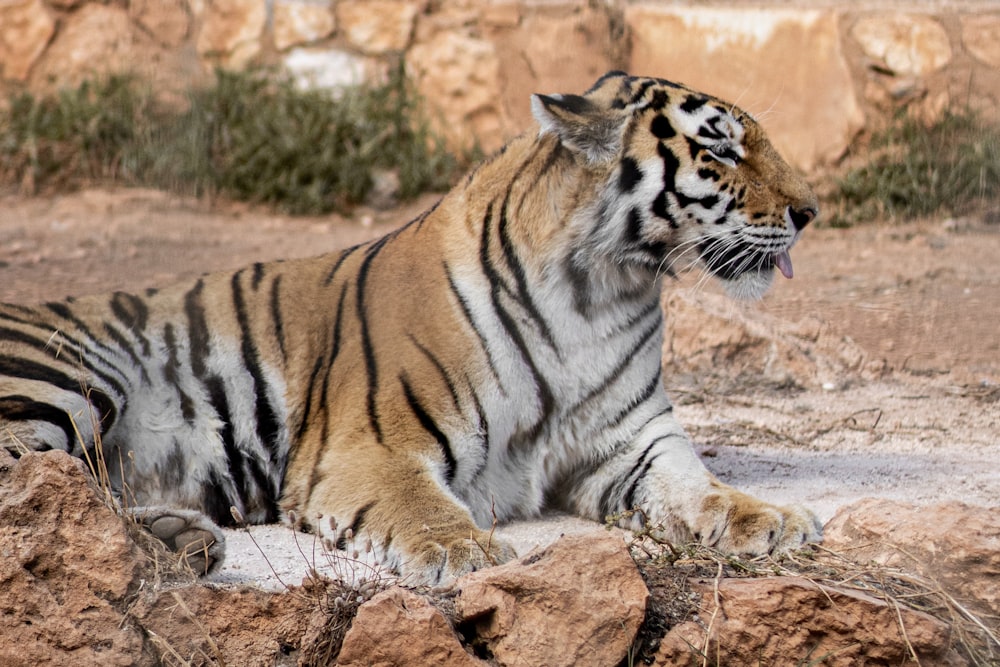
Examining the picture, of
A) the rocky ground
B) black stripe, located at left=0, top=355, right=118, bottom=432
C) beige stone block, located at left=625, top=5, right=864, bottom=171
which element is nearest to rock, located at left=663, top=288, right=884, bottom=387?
the rocky ground

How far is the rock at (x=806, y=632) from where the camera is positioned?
Result: 2.75 metres

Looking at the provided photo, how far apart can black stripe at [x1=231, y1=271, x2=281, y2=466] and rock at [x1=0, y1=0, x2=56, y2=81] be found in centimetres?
503

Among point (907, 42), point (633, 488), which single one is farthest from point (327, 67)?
point (633, 488)

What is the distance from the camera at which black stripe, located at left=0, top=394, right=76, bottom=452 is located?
3523 mm

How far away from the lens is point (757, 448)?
473cm

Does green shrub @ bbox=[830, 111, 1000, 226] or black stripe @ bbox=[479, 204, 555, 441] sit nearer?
black stripe @ bbox=[479, 204, 555, 441]

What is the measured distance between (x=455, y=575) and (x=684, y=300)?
10.2 ft

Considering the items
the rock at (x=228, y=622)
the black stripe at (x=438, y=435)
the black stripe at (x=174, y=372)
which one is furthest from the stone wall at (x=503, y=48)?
the rock at (x=228, y=622)

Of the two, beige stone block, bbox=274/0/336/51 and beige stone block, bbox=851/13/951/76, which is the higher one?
beige stone block, bbox=851/13/951/76

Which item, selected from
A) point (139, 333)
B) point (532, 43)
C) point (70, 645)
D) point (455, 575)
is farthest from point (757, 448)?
point (532, 43)

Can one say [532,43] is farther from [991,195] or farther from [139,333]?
[139,333]

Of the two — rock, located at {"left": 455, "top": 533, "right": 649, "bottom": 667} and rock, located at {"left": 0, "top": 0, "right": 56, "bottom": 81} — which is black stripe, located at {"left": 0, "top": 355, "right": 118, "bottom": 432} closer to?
rock, located at {"left": 455, "top": 533, "right": 649, "bottom": 667}

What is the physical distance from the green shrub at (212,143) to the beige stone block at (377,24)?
18.7 inches

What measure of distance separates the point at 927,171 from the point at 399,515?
5073 millimetres
